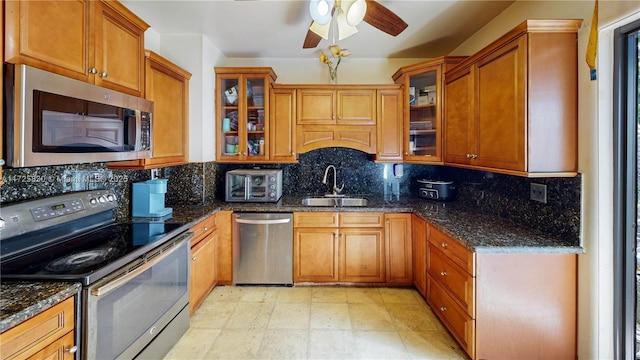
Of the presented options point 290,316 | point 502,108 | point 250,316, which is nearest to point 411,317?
point 290,316

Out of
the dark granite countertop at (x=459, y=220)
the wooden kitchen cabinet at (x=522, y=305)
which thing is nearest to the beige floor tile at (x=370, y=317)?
the wooden kitchen cabinet at (x=522, y=305)

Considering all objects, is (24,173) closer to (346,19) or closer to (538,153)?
(346,19)

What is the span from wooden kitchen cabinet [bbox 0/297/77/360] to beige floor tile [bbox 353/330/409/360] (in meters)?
1.57

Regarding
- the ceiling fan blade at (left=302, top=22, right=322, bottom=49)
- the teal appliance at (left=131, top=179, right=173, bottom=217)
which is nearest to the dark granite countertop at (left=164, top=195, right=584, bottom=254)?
the teal appliance at (left=131, top=179, right=173, bottom=217)

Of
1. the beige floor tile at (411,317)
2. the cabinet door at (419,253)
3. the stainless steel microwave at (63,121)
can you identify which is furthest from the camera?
the cabinet door at (419,253)

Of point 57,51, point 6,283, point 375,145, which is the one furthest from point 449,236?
point 57,51

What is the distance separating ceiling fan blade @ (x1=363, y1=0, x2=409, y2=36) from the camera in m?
1.80

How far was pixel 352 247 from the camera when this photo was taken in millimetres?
2783

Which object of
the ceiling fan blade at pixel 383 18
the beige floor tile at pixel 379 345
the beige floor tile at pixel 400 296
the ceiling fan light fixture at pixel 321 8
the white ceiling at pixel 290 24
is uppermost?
the white ceiling at pixel 290 24

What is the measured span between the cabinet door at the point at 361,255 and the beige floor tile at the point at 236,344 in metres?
1.01

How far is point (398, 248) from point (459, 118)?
4.31 feet

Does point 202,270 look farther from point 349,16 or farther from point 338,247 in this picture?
point 349,16

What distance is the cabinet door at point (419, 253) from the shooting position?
8.10 ft

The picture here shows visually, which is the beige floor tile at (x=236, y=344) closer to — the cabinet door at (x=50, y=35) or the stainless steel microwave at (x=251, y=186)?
the stainless steel microwave at (x=251, y=186)
